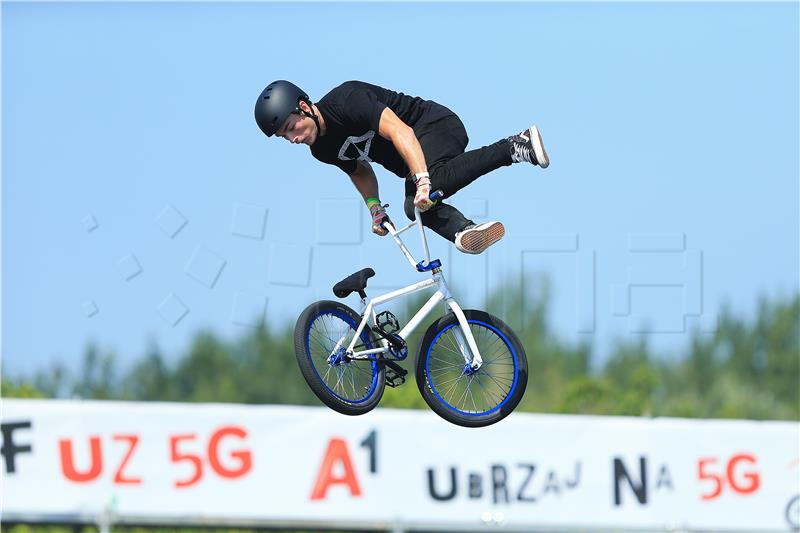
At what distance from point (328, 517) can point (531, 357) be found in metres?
47.8

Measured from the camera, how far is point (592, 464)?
43781 mm

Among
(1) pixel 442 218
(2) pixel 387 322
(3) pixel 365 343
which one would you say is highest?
(1) pixel 442 218

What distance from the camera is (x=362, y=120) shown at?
54.4 feet

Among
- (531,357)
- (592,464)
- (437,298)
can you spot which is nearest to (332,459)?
(592,464)

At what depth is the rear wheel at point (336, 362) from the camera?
15945mm

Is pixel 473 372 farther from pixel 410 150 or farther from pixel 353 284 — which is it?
pixel 410 150

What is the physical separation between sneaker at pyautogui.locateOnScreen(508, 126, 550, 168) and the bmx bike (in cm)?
109

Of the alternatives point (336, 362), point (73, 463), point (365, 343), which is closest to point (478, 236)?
point (365, 343)

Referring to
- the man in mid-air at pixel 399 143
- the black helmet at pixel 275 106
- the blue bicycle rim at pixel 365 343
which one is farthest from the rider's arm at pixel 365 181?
the blue bicycle rim at pixel 365 343

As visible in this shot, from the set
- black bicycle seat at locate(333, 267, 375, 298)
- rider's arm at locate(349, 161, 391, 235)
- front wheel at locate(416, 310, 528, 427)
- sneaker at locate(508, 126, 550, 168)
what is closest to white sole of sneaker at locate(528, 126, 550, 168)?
sneaker at locate(508, 126, 550, 168)

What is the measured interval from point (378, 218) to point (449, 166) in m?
1.20

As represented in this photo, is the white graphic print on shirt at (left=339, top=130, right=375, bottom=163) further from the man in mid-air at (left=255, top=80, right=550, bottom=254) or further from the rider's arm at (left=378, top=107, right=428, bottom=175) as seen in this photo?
the rider's arm at (left=378, top=107, right=428, bottom=175)

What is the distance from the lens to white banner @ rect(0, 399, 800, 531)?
1671 inches

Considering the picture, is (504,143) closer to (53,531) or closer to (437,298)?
(437,298)
